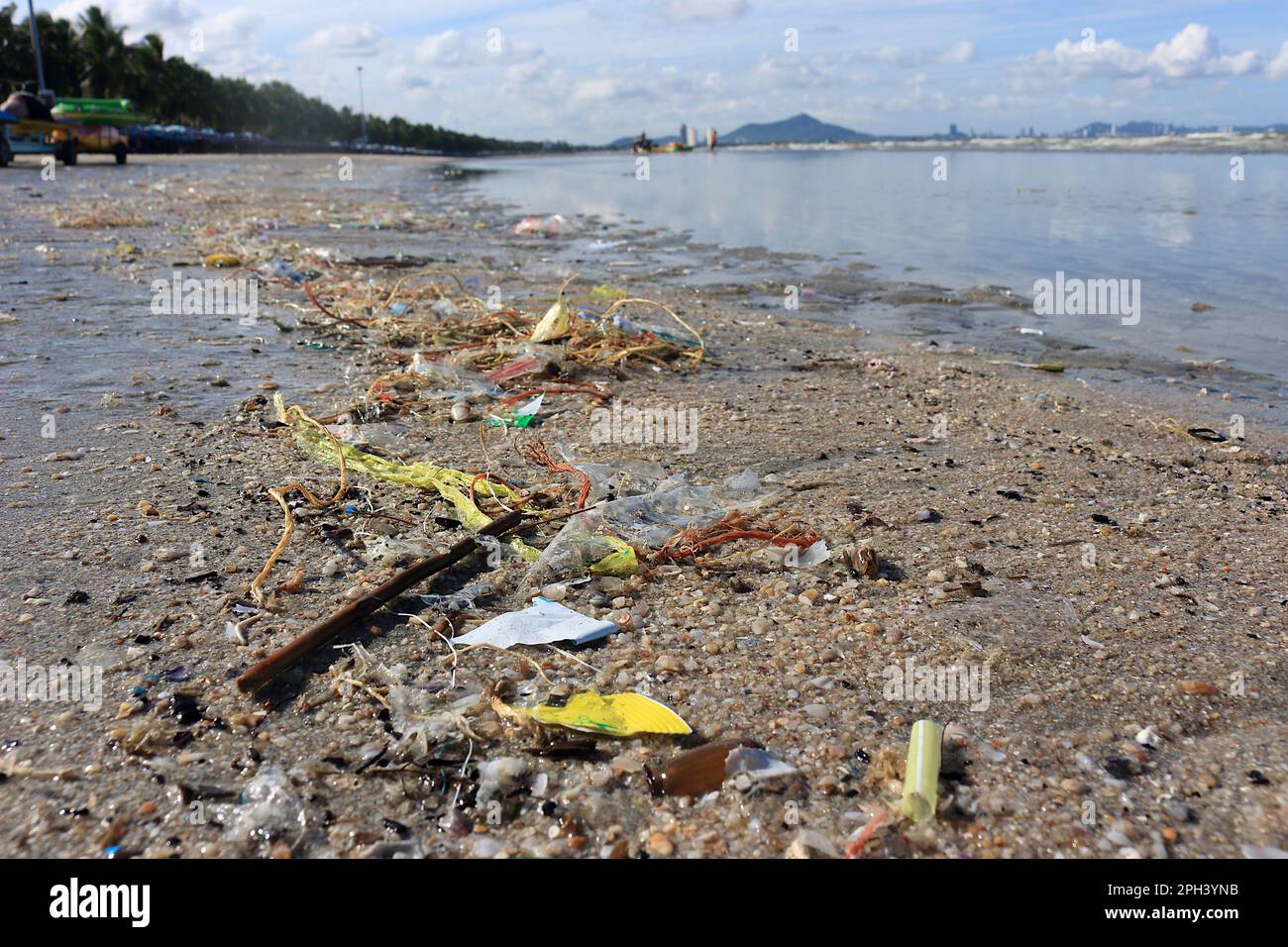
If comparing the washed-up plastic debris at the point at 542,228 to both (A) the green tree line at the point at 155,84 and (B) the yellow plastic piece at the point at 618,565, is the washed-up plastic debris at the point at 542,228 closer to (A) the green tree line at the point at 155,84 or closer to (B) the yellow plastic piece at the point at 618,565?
(B) the yellow plastic piece at the point at 618,565

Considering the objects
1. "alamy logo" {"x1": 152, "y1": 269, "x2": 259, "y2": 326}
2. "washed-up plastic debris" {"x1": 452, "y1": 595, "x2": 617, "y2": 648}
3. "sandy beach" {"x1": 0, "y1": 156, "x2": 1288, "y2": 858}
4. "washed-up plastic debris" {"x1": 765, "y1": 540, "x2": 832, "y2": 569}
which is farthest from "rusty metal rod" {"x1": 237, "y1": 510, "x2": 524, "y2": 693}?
"alamy logo" {"x1": 152, "y1": 269, "x2": 259, "y2": 326}

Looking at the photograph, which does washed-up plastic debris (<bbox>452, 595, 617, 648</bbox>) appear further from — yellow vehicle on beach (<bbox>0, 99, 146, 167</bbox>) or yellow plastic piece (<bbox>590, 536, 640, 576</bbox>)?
yellow vehicle on beach (<bbox>0, 99, 146, 167</bbox>)

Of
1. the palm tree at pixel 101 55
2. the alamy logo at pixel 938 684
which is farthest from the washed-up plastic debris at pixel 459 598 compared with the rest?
the palm tree at pixel 101 55

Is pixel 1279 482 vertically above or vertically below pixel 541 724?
above

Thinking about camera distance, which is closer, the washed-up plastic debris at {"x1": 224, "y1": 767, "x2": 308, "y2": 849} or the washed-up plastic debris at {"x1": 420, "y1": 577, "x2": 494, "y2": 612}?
the washed-up plastic debris at {"x1": 224, "y1": 767, "x2": 308, "y2": 849}

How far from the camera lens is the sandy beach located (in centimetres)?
203

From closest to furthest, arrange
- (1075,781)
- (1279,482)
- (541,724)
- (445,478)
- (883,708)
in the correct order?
(1075,781) < (541,724) < (883,708) < (445,478) < (1279,482)

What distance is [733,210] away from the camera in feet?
71.9

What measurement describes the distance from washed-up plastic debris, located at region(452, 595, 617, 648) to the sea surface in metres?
6.75

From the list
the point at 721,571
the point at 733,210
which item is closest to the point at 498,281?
the point at 721,571

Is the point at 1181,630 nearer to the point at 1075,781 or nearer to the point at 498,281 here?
the point at 1075,781

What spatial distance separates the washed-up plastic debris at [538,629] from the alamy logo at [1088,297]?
812 cm
